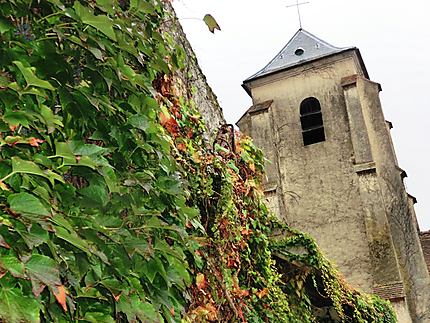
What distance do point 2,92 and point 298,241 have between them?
204 inches

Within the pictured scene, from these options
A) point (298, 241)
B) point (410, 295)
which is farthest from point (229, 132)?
point (410, 295)

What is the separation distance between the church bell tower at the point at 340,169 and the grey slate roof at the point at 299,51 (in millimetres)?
87

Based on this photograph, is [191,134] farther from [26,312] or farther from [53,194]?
Result: [26,312]

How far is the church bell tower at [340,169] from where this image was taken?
19.1 meters

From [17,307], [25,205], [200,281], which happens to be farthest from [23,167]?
[200,281]

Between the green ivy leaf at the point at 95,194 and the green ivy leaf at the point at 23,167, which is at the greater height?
the green ivy leaf at the point at 95,194

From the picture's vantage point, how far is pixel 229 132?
5.81 m

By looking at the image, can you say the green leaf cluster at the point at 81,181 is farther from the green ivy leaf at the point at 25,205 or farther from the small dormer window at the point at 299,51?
the small dormer window at the point at 299,51

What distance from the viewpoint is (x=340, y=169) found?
21266mm

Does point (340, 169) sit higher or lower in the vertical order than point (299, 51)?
lower

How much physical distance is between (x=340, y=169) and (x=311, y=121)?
255 centimetres

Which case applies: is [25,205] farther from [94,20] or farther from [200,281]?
[200,281]

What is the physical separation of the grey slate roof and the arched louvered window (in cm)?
173

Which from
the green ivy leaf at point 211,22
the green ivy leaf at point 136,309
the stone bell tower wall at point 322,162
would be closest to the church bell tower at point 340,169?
the stone bell tower wall at point 322,162
